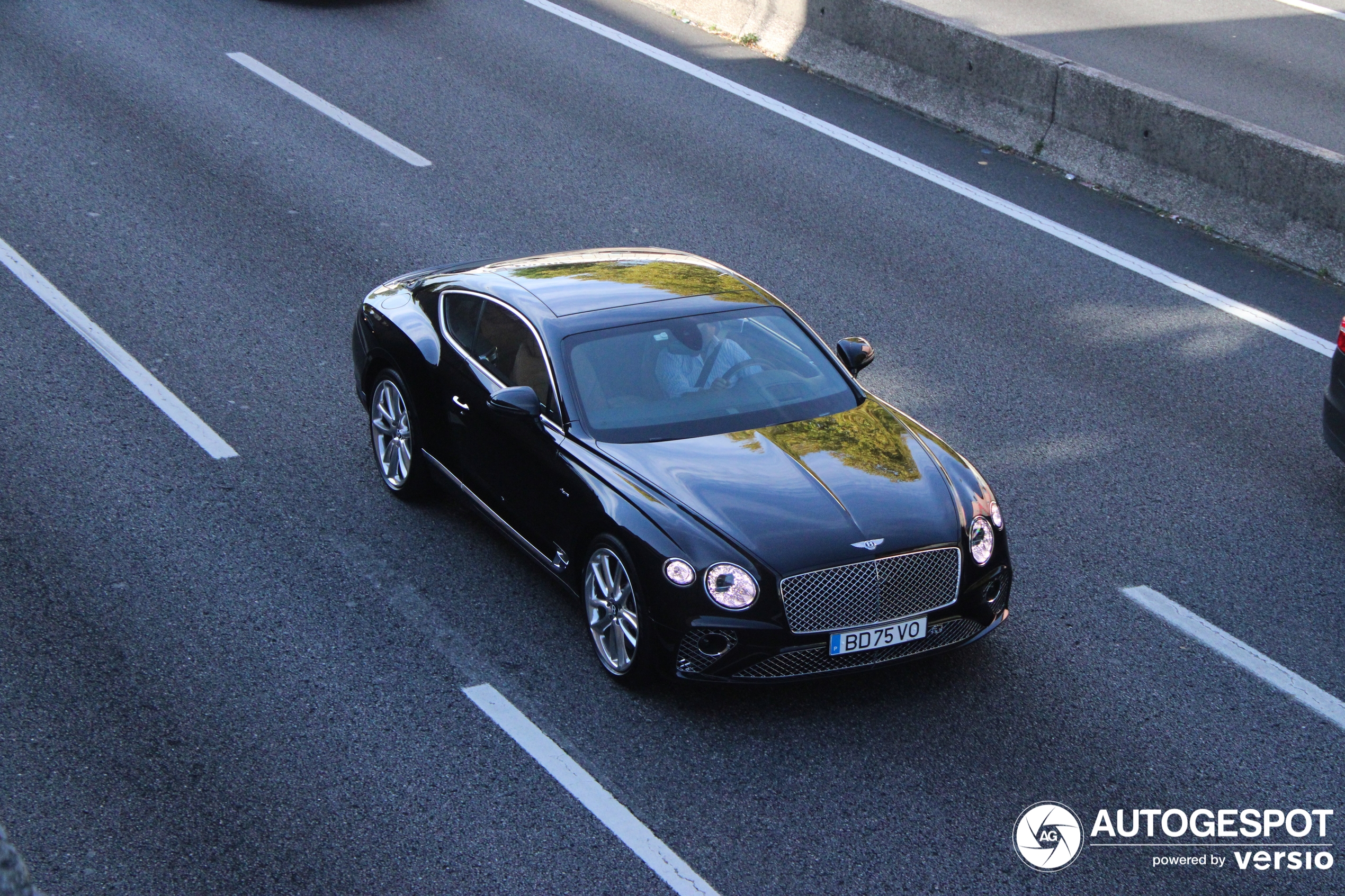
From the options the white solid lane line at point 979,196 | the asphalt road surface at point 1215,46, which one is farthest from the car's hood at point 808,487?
the asphalt road surface at point 1215,46

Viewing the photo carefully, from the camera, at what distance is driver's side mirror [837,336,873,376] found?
737cm

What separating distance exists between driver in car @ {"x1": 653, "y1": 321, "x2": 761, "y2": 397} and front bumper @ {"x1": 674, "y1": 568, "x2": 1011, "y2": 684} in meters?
1.38

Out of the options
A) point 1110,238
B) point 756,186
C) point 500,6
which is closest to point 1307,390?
point 1110,238

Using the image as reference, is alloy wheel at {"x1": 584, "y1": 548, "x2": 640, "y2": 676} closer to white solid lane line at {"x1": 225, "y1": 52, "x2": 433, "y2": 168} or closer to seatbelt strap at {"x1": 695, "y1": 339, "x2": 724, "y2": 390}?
seatbelt strap at {"x1": 695, "y1": 339, "x2": 724, "y2": 390}

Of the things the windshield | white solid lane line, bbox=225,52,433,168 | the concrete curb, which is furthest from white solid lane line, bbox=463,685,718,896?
the concrete curb

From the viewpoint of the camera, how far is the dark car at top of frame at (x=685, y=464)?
5.82 metres

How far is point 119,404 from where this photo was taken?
8570 mm

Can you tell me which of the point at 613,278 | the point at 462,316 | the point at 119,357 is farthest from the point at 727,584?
the point at 119,357

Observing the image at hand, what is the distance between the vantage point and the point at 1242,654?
655cm

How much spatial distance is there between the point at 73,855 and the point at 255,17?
1367 cm

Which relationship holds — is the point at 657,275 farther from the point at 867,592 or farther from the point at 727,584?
the point at 867,592

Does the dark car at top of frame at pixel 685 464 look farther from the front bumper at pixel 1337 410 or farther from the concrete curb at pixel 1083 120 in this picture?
the concrete curb at pixel 1083 120

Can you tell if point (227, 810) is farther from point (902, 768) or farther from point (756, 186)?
point (756, 186)

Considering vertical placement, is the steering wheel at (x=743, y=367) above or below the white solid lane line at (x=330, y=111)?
above
